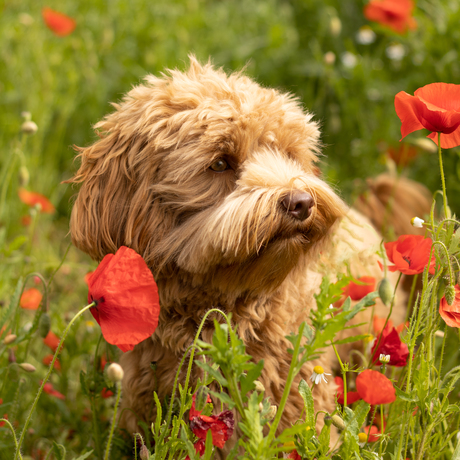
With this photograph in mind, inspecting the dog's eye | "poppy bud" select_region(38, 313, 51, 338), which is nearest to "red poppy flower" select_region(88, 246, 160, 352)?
"poppy bud" select_region(38, 313, 51, 338)

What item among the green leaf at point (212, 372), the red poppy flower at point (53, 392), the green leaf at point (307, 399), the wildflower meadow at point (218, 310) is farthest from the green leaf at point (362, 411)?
the red poppy flower at point (53, 392)

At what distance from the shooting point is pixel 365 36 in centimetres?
454

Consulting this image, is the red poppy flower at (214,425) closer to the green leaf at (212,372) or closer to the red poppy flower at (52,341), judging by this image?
the green leaf at (212,372)

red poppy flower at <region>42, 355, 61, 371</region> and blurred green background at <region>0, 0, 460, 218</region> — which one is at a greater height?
blurred green background at <region>0, 0, 460, 218</region>

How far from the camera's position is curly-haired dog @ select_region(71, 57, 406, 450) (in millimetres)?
1899

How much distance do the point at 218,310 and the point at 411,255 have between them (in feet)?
2.15

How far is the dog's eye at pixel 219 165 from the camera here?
2008 mm

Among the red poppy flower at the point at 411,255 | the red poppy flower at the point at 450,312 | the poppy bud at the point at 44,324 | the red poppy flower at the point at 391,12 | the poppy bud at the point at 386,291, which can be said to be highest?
the red poppy flower at the point at 391,12

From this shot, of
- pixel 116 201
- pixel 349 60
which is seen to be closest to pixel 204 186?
pixel 116 201

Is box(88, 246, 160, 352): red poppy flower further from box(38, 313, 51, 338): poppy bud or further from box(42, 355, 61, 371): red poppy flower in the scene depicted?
box(42, 355, 61, 371): red poppy flower

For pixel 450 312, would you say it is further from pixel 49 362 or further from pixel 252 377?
pixel 49 362

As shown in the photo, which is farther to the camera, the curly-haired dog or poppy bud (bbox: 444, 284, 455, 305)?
the curly-haired dog

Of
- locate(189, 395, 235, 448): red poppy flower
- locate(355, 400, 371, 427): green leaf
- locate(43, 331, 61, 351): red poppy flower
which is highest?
locate(355, 400, 371, 427): green leaf

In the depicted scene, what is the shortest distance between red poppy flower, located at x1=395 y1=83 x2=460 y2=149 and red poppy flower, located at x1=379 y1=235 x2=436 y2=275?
33 centimetres
